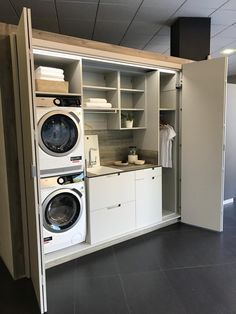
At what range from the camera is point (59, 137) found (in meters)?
2.62

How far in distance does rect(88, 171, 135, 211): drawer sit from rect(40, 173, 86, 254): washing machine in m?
0.12

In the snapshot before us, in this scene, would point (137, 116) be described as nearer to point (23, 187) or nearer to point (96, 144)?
point (96, 144)

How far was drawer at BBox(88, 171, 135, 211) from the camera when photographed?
2791mm

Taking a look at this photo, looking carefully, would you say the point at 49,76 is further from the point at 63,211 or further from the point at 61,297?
the point at 61,297

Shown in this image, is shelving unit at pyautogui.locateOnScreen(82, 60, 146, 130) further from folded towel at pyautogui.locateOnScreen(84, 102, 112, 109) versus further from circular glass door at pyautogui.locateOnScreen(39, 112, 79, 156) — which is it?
circular glass door at pyautogui.locateOnScreen(39, 112, 79, 156)

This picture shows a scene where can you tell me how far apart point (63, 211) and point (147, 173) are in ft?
4.00

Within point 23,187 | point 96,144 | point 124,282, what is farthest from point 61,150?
point 124,282

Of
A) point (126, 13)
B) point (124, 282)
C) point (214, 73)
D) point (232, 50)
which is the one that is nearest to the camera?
point (124, 282)

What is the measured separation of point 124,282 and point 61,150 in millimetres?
1424

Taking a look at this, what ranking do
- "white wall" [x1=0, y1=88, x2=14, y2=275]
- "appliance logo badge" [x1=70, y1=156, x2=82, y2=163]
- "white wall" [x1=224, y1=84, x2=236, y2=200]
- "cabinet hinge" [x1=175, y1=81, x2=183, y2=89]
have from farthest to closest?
1. "white wall" [x1=224, y1=84, x2=236, y2=200]
2. "cabinet hinge" [x1=175, y1=81, x2=183, y2=89]
3. "appliance logo badge" [x1=70, y1=156, x2=82, y2=163]
4. "white wall" [x1=0, y1=88, x2=14, y2=275]

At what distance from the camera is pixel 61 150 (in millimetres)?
2566

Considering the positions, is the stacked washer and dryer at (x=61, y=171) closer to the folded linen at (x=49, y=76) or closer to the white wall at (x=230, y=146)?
the folded linen at (x=49, y=76)

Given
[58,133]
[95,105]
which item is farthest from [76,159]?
[95,105]

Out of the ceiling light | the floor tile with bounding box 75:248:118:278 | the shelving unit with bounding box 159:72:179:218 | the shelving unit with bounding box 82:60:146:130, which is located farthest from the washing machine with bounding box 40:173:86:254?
the ceiling light
